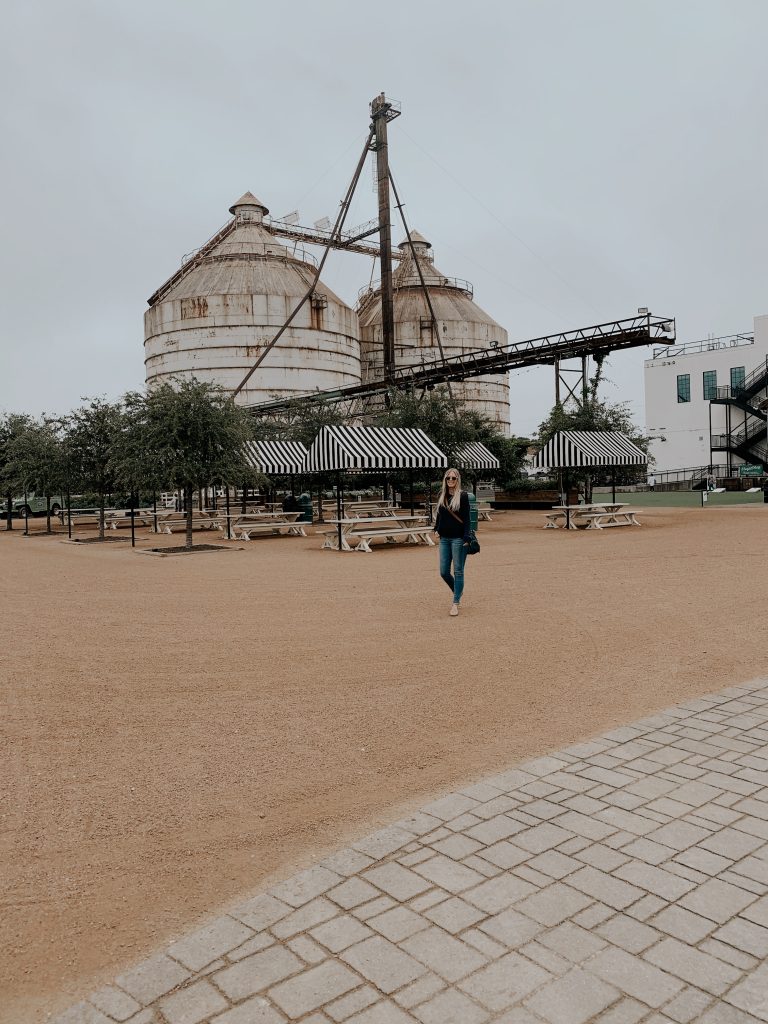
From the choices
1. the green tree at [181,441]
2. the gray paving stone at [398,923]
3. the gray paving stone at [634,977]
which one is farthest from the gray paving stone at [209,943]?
the green tree at [181,441]

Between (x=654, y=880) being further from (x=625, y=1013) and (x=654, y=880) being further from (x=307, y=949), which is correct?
(x=307, y=949)

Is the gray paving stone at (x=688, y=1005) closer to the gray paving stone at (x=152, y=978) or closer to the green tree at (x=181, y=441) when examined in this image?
the gray paving stone at (x=152, y=978)

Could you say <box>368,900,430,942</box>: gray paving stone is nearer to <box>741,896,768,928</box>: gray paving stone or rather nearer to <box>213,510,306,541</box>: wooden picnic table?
<box>741,896,768,928</box>: gray paving stone

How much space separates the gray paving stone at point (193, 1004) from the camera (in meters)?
2.49

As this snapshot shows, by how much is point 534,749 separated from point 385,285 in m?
43.1

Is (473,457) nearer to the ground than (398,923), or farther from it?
farther from it

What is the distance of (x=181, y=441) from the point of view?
1895 centimetres

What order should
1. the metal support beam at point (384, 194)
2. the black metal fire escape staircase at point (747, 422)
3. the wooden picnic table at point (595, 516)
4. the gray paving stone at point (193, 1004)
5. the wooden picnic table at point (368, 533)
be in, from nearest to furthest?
the gray paving stone at point (193, 1004) → the wooden picnic table at point (368, 533) → the wooden picnic table at point (595, 516) → the metal support beam at point (384, 194) → the black metal fire escape staircase at point (747, 422)

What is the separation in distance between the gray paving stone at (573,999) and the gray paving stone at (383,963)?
16.0 inches

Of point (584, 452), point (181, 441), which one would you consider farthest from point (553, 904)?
point (584, 452)

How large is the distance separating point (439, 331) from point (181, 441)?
4168cm

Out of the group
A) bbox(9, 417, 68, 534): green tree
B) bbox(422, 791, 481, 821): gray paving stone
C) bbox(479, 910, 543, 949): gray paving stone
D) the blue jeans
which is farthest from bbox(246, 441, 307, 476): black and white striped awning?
bbox(479, 910, 543, 949): gray paving stone

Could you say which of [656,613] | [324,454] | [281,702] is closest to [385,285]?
[324,454]

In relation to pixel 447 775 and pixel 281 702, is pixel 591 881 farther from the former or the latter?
pixel 281 702
